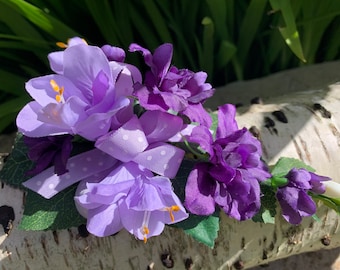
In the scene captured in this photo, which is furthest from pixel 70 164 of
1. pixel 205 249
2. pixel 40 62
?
pixel 40 62

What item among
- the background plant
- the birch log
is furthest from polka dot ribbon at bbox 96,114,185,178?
the background plant

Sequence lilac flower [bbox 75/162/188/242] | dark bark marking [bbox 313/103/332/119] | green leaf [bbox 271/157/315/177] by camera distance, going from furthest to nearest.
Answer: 1. dark bark marking [bbox 313/103/332/119]
2. green leaf [bbox 271/157/315/177]
3. lilac flower [bbox 75/162/188/242]

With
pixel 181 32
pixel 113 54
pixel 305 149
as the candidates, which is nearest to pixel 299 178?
pixel 305 149

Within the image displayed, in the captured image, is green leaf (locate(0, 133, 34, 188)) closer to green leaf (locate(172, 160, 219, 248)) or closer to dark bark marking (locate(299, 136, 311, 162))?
green leaf (locate(172, 160, 219, 248))

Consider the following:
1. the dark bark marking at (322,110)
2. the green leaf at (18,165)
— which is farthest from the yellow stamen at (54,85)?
the dark bark marking at (322,110)

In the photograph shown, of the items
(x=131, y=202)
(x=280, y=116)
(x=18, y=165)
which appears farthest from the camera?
(x=280, y=116)

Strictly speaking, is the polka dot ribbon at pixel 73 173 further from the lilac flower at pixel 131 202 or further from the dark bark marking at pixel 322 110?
the dark bark marking at pixel 322 110

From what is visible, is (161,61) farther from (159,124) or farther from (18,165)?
(18,165)
